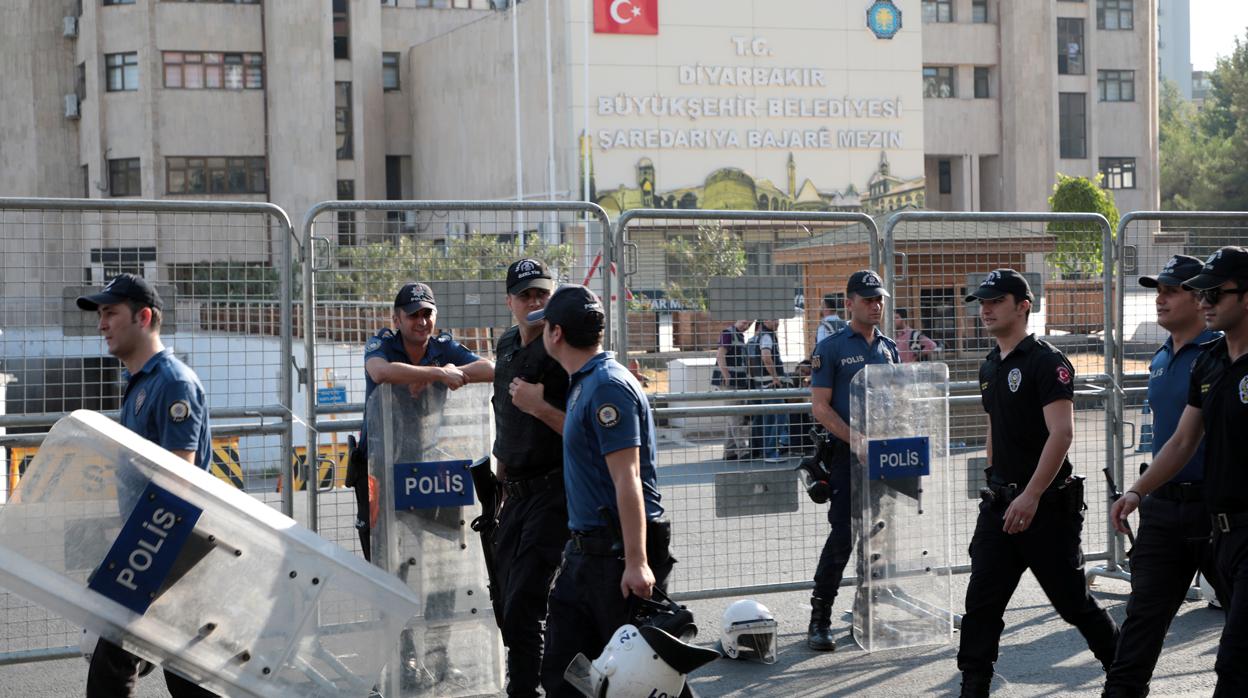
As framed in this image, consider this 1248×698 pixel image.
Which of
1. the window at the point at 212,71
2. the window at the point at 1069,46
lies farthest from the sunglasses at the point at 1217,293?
the window at the point at 1069,46

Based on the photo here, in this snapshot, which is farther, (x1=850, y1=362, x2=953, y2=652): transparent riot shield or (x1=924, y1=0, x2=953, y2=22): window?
(x1=924, y1=0, x2=953, y2=22): window

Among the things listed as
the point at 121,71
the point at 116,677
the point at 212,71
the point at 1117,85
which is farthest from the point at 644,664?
the point at 1117,85

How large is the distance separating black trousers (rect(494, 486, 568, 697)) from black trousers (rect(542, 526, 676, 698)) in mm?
838

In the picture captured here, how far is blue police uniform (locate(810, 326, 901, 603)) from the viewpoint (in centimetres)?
789

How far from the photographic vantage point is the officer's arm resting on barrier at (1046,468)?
20.3ft

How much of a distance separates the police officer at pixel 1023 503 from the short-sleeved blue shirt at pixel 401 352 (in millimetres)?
2637

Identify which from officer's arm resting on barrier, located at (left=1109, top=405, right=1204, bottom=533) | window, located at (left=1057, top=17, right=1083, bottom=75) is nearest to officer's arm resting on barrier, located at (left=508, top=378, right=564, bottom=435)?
officer's arm resting on barrier, located at (left=1109, top=405, right=1204, bottom=533)

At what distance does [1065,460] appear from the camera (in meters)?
6.37

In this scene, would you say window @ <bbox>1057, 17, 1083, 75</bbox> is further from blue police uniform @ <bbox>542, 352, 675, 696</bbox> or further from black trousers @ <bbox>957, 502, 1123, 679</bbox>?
blue police uniform @ <bbox>542, 352, 675, 696</bbox>

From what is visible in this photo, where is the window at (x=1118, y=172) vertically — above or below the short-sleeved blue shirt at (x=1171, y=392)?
above

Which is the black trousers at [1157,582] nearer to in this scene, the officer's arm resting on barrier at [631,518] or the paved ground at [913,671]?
the paved ground at [913,671]

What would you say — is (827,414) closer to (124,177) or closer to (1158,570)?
(1158,570)

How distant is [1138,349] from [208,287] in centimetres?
624

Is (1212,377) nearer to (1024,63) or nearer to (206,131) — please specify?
(206,131)
